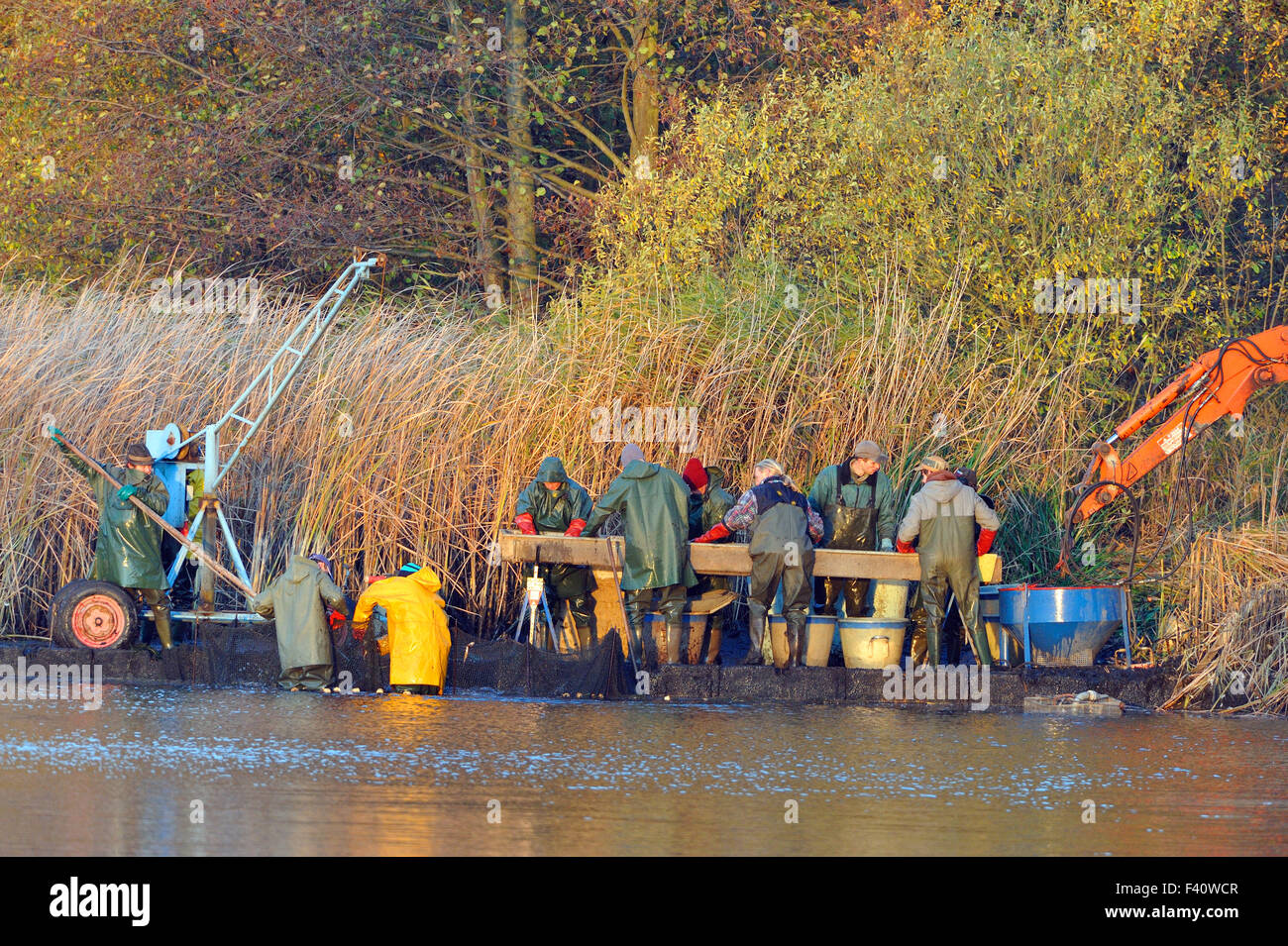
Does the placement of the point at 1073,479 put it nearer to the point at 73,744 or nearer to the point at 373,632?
the point at 373,632

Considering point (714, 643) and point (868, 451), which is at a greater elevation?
point (868, 451)

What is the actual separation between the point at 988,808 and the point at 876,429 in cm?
726

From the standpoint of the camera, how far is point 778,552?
13.4 meters

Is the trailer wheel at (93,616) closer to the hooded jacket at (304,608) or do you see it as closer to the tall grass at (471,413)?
the hooded jacket at (304,608)

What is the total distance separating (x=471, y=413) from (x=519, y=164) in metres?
10.8

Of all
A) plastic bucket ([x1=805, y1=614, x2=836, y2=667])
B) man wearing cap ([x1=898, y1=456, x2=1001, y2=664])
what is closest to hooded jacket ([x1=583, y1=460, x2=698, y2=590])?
plastic bucket ([x1=805, y1=614, x2=836, y2=667])

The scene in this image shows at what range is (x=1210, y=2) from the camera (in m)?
21.1

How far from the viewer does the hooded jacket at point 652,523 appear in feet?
44.3

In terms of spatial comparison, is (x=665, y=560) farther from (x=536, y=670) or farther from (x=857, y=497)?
(x=857, y=497)

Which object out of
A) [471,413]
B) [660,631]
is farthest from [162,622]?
[660,631]

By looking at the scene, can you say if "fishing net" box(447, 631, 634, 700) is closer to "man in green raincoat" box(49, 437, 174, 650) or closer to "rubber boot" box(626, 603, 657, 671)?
"rubber boot" box(626, 603, 657, 671)
